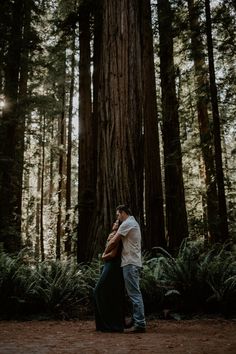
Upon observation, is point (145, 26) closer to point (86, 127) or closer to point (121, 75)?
point (86, 127)

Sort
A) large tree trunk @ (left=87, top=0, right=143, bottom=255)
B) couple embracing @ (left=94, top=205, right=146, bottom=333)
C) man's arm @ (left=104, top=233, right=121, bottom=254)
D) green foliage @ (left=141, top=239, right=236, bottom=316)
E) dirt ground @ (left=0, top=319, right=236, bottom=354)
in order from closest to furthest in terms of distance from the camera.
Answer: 1. dirt ground @ (left=0, top=319, right=236, bottom=354)
2. couple embracing @ (left=94, top=205, right=146, bottom=333)
3. man's arm @ (left=104, top=233, right=121, bottom=254)
4. green foliage @ (left=141, top=239, right=236, bottom=316)
5. large tree trunk @ (left=87, top=0, right=143, bottom=255)

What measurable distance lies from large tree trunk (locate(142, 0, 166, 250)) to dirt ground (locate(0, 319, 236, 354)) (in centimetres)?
444

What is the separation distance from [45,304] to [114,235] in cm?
218

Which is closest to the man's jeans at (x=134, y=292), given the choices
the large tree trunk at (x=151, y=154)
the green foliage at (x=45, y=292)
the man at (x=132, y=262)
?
the man at (x=132, y=262)

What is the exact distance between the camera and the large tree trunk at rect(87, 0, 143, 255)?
743 centimetres

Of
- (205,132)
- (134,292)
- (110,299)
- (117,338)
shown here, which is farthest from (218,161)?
(117,338)

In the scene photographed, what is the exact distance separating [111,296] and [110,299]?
0.05m

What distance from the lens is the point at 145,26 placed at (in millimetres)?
12133

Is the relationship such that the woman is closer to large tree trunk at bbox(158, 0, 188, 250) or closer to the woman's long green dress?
the woman's long green dress

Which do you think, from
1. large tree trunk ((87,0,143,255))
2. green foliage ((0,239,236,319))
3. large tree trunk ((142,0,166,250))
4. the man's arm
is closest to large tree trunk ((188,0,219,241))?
large tree trunk ((142,0,166,250))

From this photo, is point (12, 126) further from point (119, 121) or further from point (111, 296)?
point (111, 296)

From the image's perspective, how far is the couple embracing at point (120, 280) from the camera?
5.52m

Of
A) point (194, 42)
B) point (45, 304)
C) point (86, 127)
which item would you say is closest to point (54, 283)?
point (45, 304)

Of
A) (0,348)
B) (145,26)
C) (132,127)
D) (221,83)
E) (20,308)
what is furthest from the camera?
(145,26)
